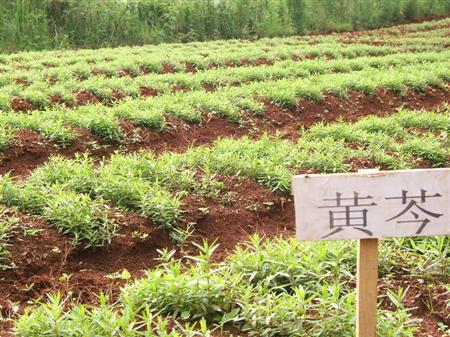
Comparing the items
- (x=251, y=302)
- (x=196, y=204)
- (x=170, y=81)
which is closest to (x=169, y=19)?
(x=170, y=81)

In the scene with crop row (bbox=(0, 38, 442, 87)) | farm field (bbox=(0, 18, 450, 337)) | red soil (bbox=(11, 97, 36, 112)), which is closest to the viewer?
farm field (bbox=(0, 18, 450, 337))

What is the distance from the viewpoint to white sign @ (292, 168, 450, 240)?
8.68ft

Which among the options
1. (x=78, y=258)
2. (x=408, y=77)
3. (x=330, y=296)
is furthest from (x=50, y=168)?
(x=408, y=77)

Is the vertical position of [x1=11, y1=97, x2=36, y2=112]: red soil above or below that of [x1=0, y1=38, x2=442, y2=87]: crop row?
below

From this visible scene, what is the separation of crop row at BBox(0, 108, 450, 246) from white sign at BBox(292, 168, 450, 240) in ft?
6.67

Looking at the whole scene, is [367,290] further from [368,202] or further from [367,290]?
[368,202]

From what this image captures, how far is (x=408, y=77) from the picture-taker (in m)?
9.85

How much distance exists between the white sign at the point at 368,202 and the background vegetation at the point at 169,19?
1289cm

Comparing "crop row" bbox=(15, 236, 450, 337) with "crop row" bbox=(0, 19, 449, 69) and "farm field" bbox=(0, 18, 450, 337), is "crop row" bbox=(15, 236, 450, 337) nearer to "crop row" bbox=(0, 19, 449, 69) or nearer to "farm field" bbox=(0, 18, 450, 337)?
"farm field" bbox=(0, 18, 450, 337)

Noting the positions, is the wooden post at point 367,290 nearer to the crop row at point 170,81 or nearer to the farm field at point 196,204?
the farm field at point 196,204

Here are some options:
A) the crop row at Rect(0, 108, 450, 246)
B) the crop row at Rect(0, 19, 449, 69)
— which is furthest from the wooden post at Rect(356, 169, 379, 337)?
the crop row at Rect(0, 19, 449, 69)

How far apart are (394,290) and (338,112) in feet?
17.2

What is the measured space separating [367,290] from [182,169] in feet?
9.59

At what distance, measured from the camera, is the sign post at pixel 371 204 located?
8.68 feet
